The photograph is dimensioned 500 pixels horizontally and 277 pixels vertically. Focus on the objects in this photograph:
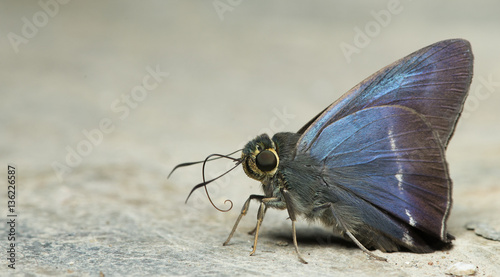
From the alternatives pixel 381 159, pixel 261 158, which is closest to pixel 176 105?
pixel 261 158

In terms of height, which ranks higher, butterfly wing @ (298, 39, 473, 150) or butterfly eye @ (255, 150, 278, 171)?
butterfly wing @ (298, 39, 473, 150)

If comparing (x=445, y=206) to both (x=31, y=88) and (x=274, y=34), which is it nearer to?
(x=31, y=88)

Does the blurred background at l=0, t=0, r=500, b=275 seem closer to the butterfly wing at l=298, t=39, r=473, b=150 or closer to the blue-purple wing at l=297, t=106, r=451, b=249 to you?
the blue-purple wing at l=297, t=106, r=451, b=249

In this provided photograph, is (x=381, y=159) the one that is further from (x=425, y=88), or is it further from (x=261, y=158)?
(x=261, y=158)

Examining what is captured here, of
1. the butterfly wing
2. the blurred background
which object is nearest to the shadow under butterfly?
the butterfly wing

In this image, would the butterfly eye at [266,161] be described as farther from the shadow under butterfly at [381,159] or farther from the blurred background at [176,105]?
the blurred background at [176,105]

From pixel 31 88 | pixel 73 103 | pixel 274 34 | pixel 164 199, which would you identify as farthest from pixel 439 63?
pixel 274 34

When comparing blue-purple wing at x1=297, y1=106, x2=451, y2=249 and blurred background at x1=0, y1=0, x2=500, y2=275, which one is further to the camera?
blurred background at x1=0, y1=0, x2=500, y2=275
